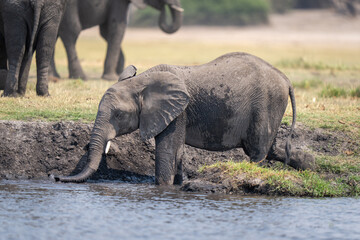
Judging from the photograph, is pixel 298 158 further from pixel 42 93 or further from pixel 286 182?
pixel 42 93

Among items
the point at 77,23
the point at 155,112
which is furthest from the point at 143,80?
the point at 77,23

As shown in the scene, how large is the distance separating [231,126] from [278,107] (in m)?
0.65

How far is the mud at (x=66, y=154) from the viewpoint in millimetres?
10383

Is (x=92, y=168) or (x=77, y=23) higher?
(x=77, y=23)

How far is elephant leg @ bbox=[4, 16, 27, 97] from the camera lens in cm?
1197

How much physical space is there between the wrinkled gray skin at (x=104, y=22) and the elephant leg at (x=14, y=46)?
4.32m

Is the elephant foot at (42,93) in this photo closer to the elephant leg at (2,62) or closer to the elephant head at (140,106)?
the elephant leg at (2,62)

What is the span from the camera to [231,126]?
9.84 meters

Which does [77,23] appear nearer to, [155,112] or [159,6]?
[159,6]

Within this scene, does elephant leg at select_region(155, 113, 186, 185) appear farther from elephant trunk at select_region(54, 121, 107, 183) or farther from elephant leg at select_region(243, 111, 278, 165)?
elephant leg at select_region(243, 111, 278, 165)

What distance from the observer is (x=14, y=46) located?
12078 millimetres

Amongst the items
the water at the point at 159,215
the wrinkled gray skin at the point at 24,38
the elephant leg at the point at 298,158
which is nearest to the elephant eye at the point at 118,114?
the water at the point at 159,215

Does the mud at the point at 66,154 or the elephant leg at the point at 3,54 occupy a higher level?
the elephant leg at the point at 3,54

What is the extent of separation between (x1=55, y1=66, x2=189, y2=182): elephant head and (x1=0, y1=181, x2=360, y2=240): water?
59 centimetres
